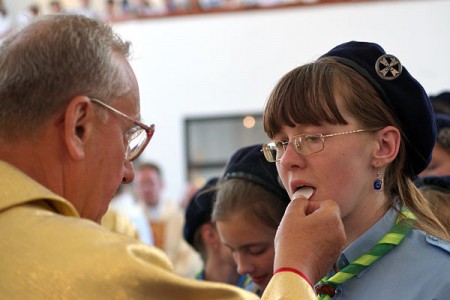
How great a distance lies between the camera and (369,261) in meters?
2.03

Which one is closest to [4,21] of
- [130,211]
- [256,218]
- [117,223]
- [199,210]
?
[130,211]

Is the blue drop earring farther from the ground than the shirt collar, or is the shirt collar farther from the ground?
the blue drop earring

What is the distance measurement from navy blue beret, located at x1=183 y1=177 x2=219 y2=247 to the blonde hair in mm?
1352

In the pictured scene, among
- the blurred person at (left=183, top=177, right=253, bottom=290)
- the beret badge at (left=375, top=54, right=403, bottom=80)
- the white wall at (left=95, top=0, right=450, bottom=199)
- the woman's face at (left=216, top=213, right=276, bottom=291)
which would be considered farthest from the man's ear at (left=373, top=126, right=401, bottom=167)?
the white wall at (left=95, top=0, right=450, bottom=199)

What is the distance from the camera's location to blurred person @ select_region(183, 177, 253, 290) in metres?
3.54

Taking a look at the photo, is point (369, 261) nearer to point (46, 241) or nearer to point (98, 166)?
point (98, 166)

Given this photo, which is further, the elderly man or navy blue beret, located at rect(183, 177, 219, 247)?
navy blue beret, located at rect(183, 177, 219, 247)

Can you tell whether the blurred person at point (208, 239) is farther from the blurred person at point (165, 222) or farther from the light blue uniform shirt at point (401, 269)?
the blurred person at point (165, 222)

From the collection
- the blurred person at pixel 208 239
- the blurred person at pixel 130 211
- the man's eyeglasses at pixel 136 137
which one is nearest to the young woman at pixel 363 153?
the man's eyeglasses at pixel 136 137

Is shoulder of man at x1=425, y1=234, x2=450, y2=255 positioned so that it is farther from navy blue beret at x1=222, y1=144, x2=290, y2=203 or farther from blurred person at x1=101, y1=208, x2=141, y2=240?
blurred person at x1=101, y1=208, x2=141, y2=240

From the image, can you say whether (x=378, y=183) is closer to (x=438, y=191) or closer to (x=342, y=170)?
(x=342, y=170)

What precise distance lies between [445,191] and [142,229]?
5.08 m

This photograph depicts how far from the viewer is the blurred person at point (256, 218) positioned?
286 cm

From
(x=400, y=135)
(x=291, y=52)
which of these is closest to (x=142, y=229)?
(x=291, y=52)
